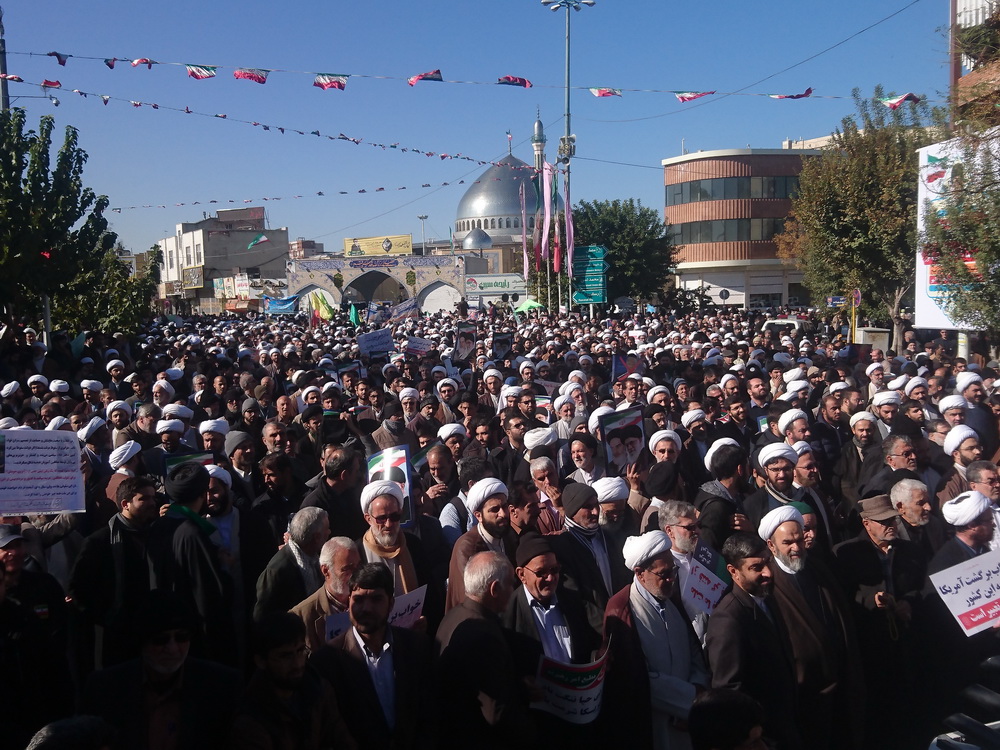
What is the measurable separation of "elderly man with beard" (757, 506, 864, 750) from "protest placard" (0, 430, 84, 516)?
11.9 ft

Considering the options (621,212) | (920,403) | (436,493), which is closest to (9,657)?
(436,493)

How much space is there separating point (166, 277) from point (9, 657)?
275 feet

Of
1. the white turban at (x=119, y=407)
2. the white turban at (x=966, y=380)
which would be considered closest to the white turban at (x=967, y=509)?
the white turban at (x=966, y=380)

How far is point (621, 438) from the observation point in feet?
22.8

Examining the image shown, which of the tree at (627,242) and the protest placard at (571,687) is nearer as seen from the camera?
the protest placard at (571,687)

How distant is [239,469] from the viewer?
6191mm

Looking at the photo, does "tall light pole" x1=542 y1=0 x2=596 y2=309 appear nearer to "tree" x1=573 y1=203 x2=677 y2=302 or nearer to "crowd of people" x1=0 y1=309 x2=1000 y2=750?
"tree" x1=573 y1=203 x2=677 y2=302

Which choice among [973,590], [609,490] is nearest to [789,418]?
[609,490]

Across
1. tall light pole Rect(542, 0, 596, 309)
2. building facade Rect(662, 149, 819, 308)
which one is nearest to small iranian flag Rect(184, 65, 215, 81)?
tall light pole Rect(542, 0, 596, 309)

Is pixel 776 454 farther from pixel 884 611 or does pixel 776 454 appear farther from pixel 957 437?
pixel 957 437

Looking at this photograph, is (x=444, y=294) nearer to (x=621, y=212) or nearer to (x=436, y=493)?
(x=621, y=212)

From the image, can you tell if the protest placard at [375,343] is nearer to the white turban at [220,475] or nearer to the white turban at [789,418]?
the white turban at [789,418]

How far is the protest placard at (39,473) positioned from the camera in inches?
185

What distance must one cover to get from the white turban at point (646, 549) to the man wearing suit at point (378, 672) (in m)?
0.93
